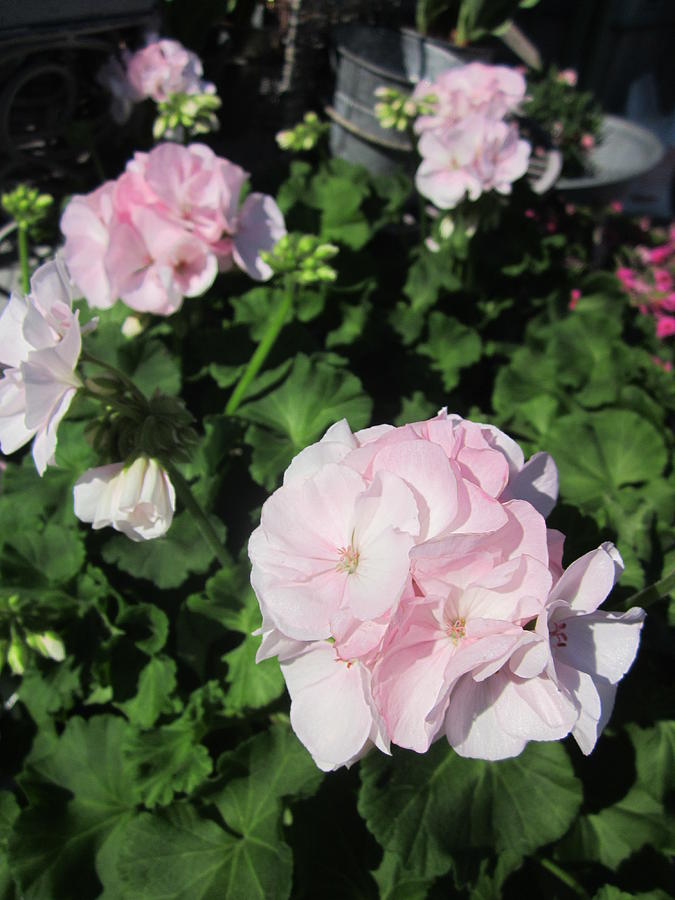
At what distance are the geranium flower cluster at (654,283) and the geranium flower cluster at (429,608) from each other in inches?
84.2

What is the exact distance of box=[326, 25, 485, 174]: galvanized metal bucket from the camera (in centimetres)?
254

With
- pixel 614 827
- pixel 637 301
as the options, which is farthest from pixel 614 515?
pixel 637 301

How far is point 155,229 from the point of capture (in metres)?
1.45

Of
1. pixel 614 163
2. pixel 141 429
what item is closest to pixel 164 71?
pixel 141 429

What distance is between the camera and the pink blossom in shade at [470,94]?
6.20ft

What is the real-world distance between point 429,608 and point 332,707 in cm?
16

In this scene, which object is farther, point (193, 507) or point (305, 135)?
point (305, 135)

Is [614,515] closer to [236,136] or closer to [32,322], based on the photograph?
[32,322]

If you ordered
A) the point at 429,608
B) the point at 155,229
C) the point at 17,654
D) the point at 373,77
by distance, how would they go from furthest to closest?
the point at 373,77
the point at 155,229
the point at 17,654
the point at 429,608

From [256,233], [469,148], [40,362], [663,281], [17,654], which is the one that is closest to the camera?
[40,362]

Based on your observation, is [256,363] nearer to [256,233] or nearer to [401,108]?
[256,233]

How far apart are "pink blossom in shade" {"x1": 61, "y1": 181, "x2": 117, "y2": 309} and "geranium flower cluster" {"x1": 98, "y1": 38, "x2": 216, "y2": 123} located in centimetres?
67

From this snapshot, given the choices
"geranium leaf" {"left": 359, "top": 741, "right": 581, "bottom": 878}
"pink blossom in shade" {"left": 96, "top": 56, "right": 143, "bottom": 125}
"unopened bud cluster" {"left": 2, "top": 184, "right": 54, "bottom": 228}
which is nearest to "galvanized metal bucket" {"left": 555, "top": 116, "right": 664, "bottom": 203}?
"pink blossom in shade" {"left": 96, "top": 56, "right": 143, "bottom": 125}

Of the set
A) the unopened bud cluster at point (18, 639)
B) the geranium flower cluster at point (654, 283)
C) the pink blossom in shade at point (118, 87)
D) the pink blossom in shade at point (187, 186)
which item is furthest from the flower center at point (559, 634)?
the geranium flower cluster at point (654, 283)
